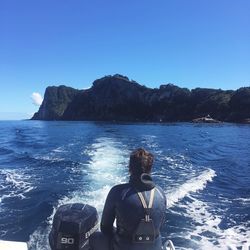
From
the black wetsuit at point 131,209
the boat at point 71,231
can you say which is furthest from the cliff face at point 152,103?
the black wetsuit at point 131,209

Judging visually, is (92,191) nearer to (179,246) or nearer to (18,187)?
(18,187)

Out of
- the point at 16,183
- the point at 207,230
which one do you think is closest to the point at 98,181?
the point at 16,183

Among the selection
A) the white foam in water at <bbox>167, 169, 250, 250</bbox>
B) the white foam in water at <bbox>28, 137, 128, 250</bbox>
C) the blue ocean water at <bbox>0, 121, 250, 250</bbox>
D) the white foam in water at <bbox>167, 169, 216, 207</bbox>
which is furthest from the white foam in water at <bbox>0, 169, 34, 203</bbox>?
the white foam in water at <bbox>167, 169, 250, 250</bbox>

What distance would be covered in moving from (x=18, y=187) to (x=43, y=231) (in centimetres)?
479

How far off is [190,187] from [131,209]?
9826 millimetres

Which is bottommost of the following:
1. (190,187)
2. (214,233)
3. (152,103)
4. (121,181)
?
(214,233)

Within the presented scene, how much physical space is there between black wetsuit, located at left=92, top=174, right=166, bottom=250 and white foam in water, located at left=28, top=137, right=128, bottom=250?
3.94m

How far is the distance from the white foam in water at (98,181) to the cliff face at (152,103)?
86458mm

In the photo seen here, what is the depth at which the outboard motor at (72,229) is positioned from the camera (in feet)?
13.6

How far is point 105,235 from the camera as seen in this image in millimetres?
3986

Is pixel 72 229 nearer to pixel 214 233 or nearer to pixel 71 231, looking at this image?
pixel 71 231

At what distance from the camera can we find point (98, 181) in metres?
13.6

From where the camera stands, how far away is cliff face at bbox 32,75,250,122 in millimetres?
Answer: 111062

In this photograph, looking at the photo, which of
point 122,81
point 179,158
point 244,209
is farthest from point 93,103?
point 244,209
